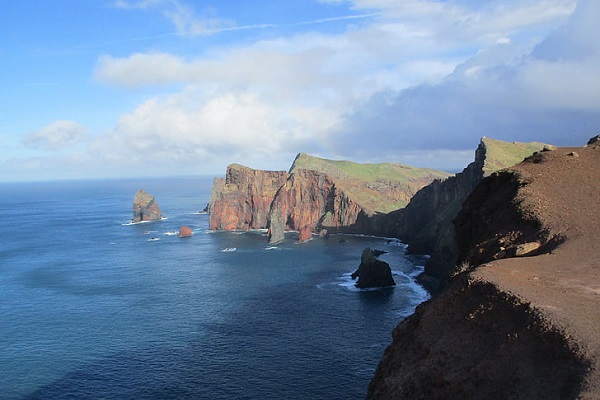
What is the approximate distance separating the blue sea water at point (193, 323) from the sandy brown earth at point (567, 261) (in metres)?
31.9

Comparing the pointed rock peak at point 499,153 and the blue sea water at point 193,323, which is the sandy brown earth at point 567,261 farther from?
the pointed rock peak at point 499,153

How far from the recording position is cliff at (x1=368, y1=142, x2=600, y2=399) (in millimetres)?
21188

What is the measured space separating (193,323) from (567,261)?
67.1 meters

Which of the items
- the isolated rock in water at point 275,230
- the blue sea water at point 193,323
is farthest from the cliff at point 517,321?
the isolated rock in water at point 275,230

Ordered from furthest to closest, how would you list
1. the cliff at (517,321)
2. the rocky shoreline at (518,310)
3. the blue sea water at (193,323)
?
the blue sea water at (193,323) < the rocky shoreline at (518,310) < the cliff at (517,321)

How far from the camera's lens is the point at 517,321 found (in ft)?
79.7

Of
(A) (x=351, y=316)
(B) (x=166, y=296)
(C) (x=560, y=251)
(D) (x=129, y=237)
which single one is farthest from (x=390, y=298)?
(D) (x=129, y=237)

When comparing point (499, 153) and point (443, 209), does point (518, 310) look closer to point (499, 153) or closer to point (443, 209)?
point (499, 153)

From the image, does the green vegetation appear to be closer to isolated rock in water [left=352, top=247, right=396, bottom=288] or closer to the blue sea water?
the blue sea water

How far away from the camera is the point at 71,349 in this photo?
7519 cm

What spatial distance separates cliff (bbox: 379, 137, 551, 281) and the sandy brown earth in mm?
55425

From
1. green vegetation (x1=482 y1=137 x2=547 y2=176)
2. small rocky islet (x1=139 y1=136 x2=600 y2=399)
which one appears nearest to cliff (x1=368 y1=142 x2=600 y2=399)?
small rocky islet (x1=139 y1=136 x2=600 y2=399)

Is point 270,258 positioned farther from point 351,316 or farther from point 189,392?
point 189,392

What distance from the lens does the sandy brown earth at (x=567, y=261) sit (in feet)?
74.7
